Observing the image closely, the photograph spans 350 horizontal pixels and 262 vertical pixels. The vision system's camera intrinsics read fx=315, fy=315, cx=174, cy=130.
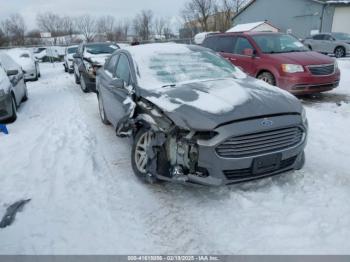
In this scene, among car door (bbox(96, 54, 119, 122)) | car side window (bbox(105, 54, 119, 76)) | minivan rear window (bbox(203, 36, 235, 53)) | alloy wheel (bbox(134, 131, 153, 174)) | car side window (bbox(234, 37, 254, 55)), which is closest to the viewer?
alloy wheel (bbox(134, 131, 153, 174))

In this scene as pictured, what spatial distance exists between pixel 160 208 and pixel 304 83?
18.3 ft

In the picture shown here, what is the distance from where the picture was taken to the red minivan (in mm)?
7590

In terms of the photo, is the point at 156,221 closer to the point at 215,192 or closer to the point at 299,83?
the point at 215,192

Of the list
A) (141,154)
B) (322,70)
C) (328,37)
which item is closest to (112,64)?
(141,154)

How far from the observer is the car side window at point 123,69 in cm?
477

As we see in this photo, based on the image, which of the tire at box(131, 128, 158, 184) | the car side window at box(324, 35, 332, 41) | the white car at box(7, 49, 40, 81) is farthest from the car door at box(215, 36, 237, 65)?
the car side window at box(324, 35, 332, 41)

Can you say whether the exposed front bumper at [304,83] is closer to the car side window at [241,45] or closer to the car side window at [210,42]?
the car side window at [241,45]

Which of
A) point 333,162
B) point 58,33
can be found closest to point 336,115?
point 333,162

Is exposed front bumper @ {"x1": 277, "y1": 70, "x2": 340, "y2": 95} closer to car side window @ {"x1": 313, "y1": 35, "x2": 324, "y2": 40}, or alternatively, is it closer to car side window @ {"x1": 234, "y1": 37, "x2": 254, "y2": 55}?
car side window @ {"x1": 234, "y1": 37, "x2": 254, "y2": 55}

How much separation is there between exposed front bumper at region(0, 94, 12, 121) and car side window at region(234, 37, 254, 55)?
240 inches

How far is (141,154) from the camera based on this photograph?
400 centimetres

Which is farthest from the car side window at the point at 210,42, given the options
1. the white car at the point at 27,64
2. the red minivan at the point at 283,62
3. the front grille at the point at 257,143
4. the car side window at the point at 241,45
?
the white car at the point at 27,64

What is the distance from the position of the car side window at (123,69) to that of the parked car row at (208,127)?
0.95 ft

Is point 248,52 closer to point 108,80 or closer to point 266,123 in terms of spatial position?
point 108,80
